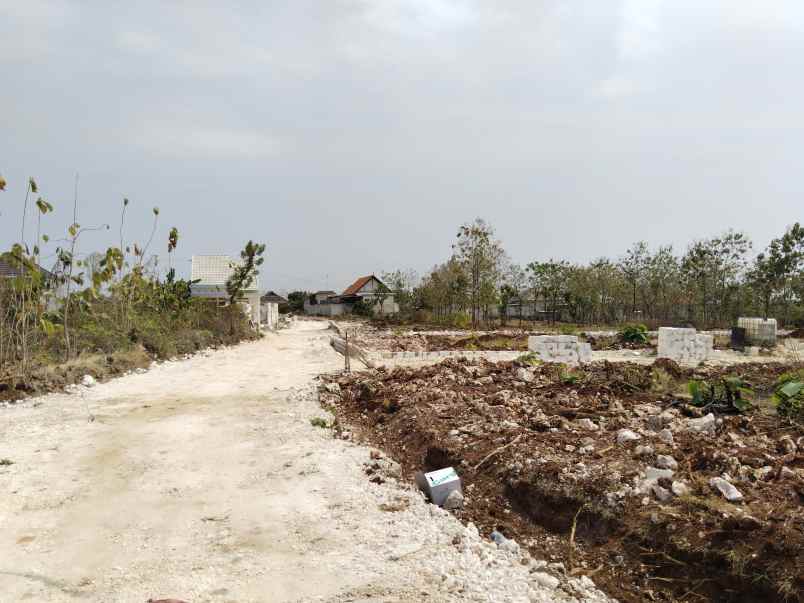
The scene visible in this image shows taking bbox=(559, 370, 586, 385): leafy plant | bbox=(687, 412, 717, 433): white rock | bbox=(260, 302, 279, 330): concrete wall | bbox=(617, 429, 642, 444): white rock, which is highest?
bbox=(260, 302, 279, 330): concrete wall

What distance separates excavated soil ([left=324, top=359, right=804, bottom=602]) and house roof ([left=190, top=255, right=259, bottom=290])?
28.8 metres

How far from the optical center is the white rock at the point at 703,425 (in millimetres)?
5328

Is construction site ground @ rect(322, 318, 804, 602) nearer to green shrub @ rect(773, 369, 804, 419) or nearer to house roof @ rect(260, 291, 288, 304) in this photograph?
green shrub @ rect(773, 369, 804, 419)

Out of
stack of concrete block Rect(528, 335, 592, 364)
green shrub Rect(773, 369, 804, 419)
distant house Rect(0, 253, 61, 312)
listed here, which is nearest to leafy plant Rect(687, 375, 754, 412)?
green shrub Rect(773, 369, 804, 419)

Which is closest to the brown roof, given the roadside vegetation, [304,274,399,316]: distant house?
[304,274,399,316]: distant house

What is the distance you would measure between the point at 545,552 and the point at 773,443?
2.37m

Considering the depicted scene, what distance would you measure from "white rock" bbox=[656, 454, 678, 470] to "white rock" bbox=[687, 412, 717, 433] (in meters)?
1.09

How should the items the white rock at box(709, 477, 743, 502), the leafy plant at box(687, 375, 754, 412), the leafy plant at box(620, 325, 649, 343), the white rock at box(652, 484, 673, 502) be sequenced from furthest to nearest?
the leafy plant at box(620, 325, 649, 343), the leafy plant at box(687, 375, 754, 412), the white rock at box(652, 484, 673, 502), the white rock at box(709, 477, 743, 502)

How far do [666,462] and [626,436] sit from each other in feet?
2.47

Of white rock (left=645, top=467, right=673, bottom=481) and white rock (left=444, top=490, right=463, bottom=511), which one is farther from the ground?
white rock (left=645, top=467, right=673, bottom=481)

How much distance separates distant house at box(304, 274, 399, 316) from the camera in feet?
169

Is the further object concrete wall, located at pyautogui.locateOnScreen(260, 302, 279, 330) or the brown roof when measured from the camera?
the brown roof

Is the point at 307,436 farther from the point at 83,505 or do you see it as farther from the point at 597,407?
the point at 597,407

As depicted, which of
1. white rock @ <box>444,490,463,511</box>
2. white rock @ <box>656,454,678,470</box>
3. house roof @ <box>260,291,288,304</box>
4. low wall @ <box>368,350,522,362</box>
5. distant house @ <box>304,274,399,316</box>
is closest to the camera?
white rock @ <box>656,454,678,470</box>
